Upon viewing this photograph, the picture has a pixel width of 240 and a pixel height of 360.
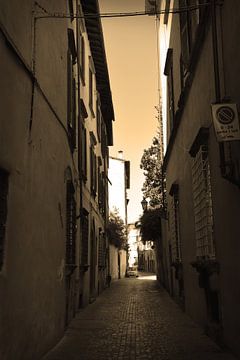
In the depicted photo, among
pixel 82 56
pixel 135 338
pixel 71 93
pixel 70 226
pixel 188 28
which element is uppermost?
pixel 82 56

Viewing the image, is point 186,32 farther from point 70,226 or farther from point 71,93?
point 70,226

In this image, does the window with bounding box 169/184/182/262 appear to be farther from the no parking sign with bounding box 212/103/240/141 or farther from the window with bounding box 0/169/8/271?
the window with bounding box 0/169/8/271

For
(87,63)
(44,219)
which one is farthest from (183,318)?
(87,63)

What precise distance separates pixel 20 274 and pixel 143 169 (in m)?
30.1

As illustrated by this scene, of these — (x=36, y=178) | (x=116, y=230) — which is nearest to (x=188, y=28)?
(x=36, y=178)

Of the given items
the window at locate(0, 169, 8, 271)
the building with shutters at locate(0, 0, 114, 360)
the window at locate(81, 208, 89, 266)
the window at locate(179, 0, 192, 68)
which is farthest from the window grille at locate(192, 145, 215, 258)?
the window at locate(81, 208, 89, 266)

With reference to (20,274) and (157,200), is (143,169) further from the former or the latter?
(20,274)

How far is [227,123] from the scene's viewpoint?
5.75 m

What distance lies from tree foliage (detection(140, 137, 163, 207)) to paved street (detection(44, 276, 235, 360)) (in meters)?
20.1

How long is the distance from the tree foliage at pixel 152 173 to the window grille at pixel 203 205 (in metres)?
22.7

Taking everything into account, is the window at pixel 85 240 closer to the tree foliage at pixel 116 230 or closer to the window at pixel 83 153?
the window at pixel 83 153

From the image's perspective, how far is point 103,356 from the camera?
704cm

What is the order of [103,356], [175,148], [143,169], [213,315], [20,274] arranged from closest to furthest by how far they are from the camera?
1. [20,274]
2. [103,356]
3. [213,315]
4. [175,148]
5. [143,169]

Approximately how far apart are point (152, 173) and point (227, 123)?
2896 cm
